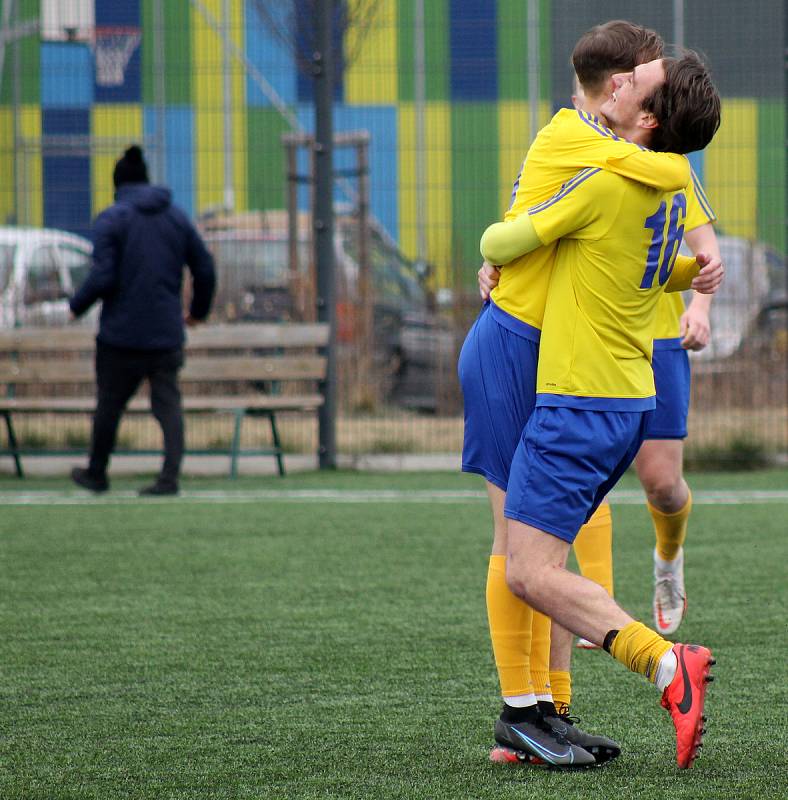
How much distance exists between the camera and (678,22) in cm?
1121

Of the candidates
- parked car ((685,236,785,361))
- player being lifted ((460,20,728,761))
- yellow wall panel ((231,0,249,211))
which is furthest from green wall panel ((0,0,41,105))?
player being lifted ((460,20,728,761))

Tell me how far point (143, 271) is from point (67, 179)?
3.89 meters

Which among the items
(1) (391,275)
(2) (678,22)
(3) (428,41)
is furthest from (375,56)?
(2) (678,22)

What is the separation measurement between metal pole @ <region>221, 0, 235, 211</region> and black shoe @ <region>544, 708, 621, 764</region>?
8.70 metres

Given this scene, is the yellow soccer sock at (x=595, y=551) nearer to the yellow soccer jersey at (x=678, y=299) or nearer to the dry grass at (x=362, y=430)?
the yellow soccer jersey at (x=678, y=299)

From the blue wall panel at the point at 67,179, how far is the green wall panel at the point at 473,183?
281 centimetres

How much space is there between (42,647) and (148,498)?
4.02m

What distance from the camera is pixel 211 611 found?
5129 mm

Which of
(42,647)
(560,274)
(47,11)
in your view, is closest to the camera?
(560,274)

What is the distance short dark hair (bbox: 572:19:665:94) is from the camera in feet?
11.5

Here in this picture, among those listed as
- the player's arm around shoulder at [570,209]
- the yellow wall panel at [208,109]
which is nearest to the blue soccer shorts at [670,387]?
the player's arm around shoulder at [570,209]

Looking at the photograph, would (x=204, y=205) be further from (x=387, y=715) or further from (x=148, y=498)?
(x=387, y=715)

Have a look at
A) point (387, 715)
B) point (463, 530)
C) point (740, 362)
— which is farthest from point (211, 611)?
point (740, 362)

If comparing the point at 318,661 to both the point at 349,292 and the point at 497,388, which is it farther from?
the point at 349,292
